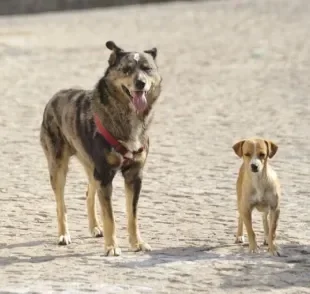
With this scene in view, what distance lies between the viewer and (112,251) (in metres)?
8.35

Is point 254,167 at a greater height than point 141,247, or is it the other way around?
point 254,167

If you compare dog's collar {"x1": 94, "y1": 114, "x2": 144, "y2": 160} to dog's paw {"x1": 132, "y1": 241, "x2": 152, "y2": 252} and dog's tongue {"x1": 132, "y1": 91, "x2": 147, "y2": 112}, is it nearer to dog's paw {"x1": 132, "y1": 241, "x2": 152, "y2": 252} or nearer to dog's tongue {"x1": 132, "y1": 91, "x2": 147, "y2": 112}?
dog's tongue {"x1": 132, "y1": 91, "x2": 147, "y2": 112}

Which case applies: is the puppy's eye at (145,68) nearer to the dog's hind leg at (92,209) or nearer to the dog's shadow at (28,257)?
the dog's hind leg at (92,209)

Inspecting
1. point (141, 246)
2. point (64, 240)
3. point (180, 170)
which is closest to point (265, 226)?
point (141, 246)

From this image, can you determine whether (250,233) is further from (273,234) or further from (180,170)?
(180,170)

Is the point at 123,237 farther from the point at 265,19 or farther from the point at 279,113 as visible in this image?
the point at 265,19

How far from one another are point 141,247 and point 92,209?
96cm

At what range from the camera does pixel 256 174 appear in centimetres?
835

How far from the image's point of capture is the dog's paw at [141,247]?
8.46 metres

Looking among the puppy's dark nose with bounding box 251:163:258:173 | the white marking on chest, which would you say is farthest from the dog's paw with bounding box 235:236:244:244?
the white marking on chest

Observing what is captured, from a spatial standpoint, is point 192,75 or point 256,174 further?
point 192,75

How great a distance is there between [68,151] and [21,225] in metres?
0.83

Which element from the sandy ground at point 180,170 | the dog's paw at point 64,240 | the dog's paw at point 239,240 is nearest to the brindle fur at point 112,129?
the dog's paw at point 64,240

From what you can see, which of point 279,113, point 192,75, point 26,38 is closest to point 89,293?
point 279,113
